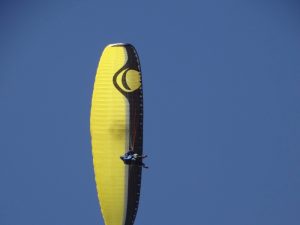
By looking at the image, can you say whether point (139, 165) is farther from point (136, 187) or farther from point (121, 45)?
point (121, 45)

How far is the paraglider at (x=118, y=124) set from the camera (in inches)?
4035

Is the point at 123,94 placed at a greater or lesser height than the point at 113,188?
greater

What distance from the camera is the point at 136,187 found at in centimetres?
10362

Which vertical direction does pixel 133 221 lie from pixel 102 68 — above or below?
below

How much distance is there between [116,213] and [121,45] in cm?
1382

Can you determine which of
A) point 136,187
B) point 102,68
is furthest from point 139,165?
point 102,68

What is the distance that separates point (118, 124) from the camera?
102m

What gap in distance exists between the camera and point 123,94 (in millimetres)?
102750

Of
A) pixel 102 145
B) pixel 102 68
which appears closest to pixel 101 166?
pixel 102 145

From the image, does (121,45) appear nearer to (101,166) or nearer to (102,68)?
(102,68)

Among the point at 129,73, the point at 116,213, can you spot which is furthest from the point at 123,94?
the point at 116,213

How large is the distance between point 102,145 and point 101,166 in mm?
1776

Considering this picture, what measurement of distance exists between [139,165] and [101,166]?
10.3ft

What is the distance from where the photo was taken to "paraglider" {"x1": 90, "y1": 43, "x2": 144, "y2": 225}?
10250 cm
